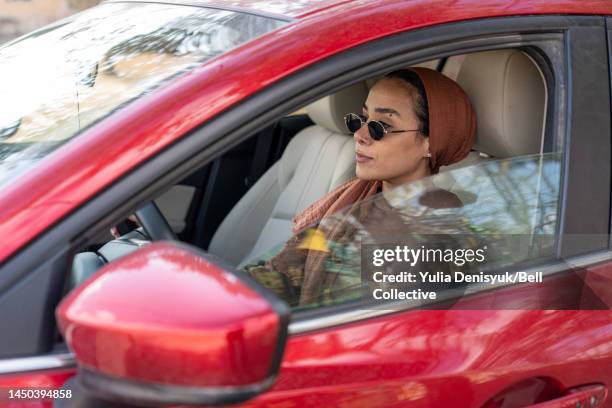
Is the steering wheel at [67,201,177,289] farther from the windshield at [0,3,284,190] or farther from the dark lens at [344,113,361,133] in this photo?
the dark lens at [344,113,361,133]

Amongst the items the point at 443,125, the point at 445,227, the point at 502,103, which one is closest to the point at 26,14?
the point at 443,125

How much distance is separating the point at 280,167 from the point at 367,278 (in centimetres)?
159

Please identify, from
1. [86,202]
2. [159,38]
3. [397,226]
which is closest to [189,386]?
[86,202]

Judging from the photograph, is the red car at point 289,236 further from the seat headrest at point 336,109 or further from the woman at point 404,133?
the seat headrest at point 336,109

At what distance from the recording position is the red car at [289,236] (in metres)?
1.13

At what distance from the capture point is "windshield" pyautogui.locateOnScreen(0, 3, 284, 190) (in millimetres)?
1610

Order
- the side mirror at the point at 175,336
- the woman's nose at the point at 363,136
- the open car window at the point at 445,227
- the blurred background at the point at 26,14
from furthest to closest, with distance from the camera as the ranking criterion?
the blurred background at the point at 26,14 → the woman's nose at the point at 363,136 → the open car window at the point at 445,227 → the side mirror at the point at 175,336

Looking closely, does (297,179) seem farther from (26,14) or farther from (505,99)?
(26,14)

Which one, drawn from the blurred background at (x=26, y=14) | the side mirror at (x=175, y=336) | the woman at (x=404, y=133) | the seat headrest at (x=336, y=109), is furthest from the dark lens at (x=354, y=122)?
the blurred background at (x=26, y=14)

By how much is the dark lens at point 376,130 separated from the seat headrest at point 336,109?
0.35 metres

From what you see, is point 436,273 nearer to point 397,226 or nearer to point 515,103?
point 397,226

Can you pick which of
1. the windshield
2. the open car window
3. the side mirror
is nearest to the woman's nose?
the open car window

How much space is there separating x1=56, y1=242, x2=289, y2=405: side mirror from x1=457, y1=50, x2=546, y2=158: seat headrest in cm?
97

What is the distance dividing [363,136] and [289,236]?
0.49 meters
